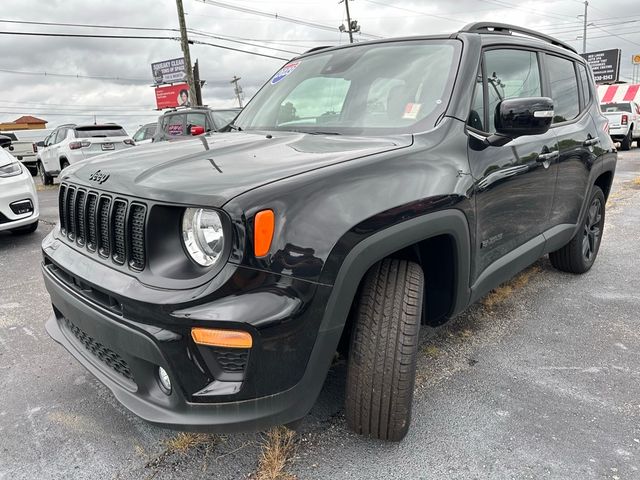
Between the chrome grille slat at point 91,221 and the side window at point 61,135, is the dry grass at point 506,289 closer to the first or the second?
the chrome grille slat at point 91,221

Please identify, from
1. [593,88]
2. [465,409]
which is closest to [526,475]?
[465,409]

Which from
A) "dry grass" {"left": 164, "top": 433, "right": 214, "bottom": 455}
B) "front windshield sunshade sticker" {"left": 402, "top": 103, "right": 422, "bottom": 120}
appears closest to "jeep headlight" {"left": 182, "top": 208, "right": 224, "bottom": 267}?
"dry grass" {"left": 164, "top": 433, "right": 214, "bottom": 455}

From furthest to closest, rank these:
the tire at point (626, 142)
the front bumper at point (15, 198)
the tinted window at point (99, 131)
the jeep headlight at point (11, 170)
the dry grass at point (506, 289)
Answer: the tire at point (626, 142) → the tinted window at point (99, 131) → the jeep headlight at point (11, 170) → the front bumper at point (15, 198) → the dry grass at point (506, 289)

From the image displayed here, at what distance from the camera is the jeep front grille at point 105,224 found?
1.81 m

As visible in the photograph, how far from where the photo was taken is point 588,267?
429 centimetres

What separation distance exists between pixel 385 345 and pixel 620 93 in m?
27.9

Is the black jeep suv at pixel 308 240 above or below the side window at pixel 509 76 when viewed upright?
below

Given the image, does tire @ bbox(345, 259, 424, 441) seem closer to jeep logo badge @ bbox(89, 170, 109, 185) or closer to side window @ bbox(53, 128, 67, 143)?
jeep logo badge @ bbox(89, 170, 109, 185)

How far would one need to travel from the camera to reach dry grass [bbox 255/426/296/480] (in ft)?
6.39

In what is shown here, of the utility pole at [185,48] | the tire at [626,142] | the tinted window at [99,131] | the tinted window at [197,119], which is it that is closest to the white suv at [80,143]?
the tinted window at [99,131]

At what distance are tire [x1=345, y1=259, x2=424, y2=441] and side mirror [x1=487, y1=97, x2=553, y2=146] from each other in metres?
0.87

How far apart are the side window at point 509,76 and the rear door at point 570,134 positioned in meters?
0.21

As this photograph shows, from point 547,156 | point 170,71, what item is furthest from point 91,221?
point 170,71

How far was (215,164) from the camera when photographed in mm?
1977
